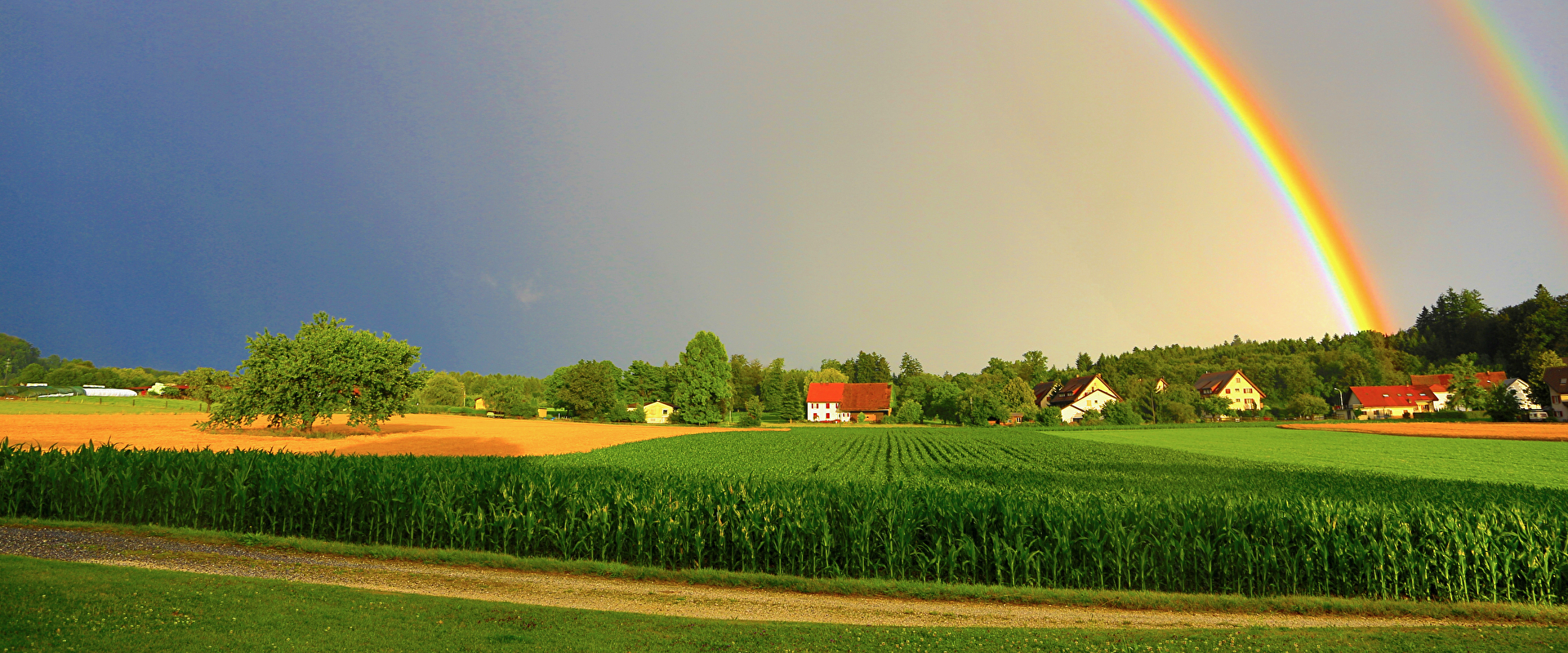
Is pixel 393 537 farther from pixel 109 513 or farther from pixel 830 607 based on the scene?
pixel 830 607

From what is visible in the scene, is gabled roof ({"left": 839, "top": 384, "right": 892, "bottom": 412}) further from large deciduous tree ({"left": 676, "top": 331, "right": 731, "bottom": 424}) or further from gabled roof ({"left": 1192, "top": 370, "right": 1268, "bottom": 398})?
gabled roof ({"left": 1192, "top": 370, "right": 1268, "bottom": 398})

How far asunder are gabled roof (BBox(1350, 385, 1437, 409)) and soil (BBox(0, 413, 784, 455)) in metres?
134

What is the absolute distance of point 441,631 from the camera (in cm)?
882

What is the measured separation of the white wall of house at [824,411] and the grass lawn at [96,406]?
267 ft

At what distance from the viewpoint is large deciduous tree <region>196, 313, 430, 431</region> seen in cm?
4409

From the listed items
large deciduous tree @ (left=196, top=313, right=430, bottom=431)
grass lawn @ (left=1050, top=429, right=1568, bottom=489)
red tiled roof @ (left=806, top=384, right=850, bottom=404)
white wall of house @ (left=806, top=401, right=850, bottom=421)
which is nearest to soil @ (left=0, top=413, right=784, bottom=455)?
large deciduous tree @ (left=196, top=313, right=430, bottom=431)

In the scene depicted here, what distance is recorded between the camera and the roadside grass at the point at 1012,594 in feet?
37.6

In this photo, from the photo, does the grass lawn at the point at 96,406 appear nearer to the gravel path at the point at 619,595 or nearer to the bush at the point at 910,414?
the gravel path at the point at 619,595

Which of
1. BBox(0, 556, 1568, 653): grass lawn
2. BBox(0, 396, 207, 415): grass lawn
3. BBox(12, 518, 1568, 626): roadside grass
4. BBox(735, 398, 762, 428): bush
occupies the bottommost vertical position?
BBox(735, 398, 762, 428): bush

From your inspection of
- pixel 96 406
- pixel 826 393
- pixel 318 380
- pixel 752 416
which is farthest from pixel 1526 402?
pixel 96 406

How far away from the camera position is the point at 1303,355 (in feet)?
508

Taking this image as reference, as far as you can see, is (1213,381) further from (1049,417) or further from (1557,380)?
(1049,417)

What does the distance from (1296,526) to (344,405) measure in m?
52.2

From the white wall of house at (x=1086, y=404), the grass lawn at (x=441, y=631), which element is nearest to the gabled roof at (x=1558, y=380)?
the white wall of house at (x=1086, y=404)
